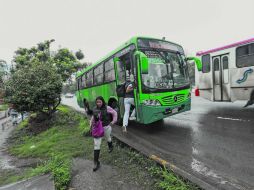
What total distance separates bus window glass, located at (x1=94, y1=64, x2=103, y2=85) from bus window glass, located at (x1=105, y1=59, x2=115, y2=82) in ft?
2.33

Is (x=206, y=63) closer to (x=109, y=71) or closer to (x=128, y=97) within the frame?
(x=109, y=71)

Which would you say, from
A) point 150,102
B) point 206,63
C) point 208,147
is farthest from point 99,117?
point 206,63

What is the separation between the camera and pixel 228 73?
8.52 metres

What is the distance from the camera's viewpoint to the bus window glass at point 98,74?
Answer: 8859mm

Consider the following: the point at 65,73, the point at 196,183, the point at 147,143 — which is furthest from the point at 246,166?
the point at 65,73

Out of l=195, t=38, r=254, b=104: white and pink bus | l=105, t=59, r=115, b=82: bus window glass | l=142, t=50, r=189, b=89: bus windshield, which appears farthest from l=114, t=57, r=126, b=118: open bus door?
l=195, t=38, r=254, b=104: white and pink bus

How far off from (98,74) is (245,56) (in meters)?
6.73

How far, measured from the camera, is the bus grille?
5946mm

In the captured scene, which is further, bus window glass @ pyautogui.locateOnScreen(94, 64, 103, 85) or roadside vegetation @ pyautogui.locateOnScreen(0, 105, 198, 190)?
bus window glass @ pyautogui.locateOnScreen(94, 64, 103, 85)

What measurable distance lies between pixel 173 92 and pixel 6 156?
6.40 meters

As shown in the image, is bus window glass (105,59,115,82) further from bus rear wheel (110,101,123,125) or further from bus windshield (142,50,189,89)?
bus windshield (142,50,189,89)

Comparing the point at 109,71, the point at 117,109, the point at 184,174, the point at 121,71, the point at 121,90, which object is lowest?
Answer: the point at 184,174

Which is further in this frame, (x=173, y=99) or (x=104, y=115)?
(x=173, y=99)

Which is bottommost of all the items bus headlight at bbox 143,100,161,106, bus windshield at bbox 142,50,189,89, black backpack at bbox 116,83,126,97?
bus headlight at bbox 143,100,161,106
